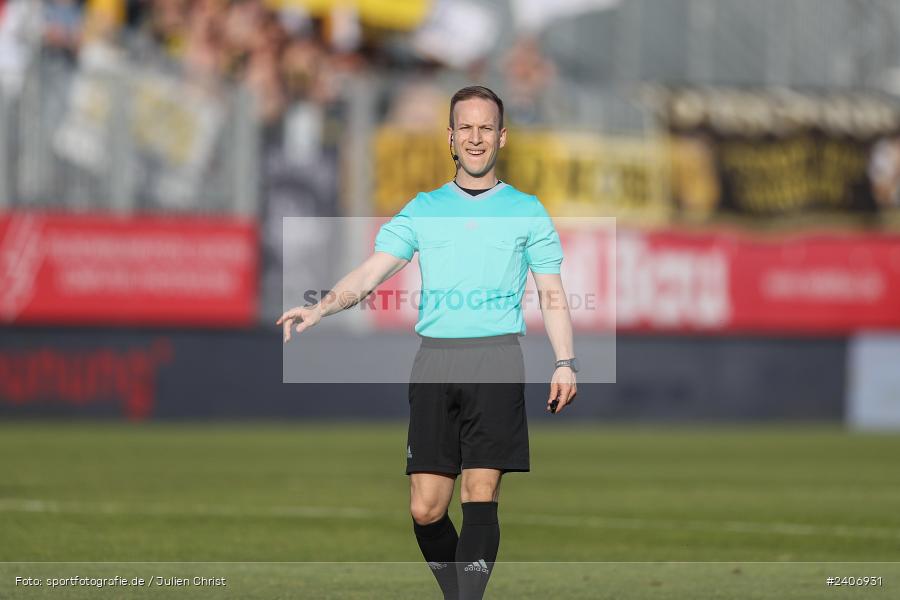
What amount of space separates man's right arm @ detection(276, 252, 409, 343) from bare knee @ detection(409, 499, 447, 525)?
84cm

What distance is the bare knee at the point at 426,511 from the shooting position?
6.98 meters

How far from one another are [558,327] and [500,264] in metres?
0.34

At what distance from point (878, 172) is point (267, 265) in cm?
1185

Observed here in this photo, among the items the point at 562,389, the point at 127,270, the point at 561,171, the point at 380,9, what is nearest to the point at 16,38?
the point at 127,270

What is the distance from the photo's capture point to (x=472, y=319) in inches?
272

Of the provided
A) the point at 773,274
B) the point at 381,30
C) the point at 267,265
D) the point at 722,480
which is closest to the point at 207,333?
the point at 267,265

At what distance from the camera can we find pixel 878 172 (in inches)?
1251

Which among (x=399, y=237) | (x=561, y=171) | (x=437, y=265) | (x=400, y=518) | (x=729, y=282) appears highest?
(x=561, y=171)

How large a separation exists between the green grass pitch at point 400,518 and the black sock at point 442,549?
1.10 meters

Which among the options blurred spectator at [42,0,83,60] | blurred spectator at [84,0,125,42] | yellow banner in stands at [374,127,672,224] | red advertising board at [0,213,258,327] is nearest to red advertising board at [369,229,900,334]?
yellow banner in stands at [374,127,672,224]

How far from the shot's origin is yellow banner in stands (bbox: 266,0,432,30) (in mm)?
29156

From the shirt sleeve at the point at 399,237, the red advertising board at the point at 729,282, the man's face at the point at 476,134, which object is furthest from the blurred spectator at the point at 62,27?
the man's face at the point at 476,134

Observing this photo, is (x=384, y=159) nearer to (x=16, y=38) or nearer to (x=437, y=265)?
(x=16, y=38)

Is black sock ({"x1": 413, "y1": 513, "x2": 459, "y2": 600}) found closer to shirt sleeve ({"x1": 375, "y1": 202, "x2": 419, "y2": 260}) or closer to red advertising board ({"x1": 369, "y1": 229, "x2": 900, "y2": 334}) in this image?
shirt sleeve ({"x1": 375, "y1": 202, "x2": 419, "y2": 260})
